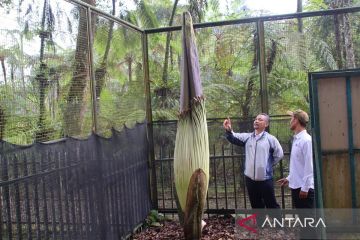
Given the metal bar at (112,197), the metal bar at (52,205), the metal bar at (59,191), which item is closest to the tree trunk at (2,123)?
the metal bar at (52,205)

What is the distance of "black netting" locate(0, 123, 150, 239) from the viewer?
2.98 metres

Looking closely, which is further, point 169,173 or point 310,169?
point 169,173

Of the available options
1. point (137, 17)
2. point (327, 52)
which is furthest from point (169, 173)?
point (137, 17)

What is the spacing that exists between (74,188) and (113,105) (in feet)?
4.34

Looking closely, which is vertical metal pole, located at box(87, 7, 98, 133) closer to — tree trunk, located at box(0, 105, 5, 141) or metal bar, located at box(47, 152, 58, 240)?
metal bar, located at box(47, 152, 58, 240)

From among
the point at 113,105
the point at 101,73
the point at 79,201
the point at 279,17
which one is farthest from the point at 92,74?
the point at 279,17

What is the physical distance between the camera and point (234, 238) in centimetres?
494

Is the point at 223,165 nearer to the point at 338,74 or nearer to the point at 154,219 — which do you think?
the point at 154,219

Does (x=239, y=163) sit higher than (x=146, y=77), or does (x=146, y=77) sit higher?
(x=146, y=77)

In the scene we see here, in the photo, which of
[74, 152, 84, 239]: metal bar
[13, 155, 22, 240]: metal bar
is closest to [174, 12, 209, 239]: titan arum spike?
[74, 152, 84, 239]: metal bar

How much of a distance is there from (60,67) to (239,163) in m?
2.80

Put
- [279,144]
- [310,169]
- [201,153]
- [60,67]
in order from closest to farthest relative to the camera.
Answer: [60,67]
[310,169]
[201,153]
[279,144]

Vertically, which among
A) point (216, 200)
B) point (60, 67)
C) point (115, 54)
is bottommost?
point (216, 200)

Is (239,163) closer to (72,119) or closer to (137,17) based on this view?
(72,119)
